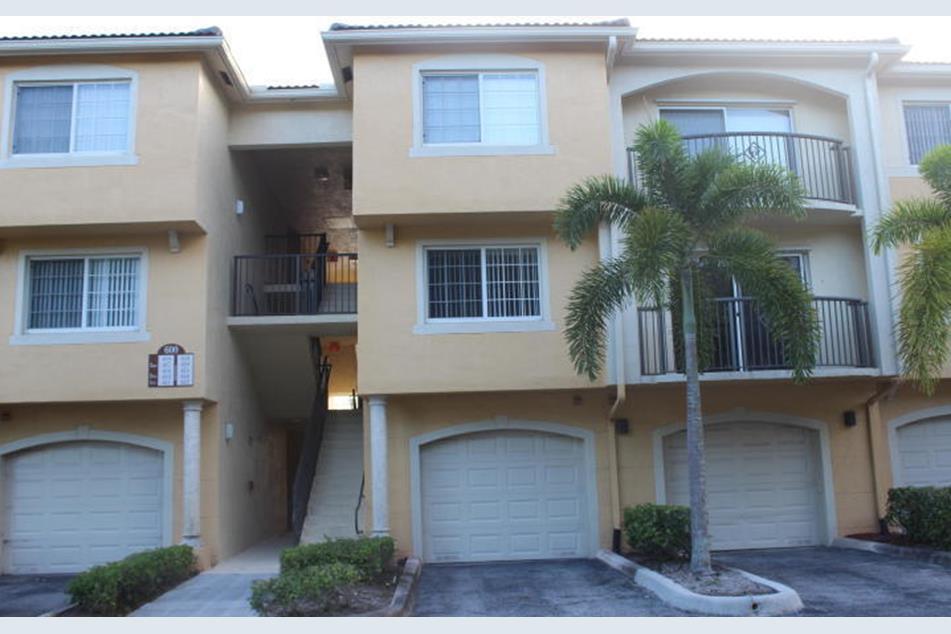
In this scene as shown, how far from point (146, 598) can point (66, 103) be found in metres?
7.92

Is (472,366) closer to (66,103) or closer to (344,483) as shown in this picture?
(344,483)

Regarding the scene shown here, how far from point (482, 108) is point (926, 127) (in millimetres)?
8023

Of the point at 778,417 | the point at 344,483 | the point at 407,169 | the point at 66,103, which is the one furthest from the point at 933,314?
the point at 66,103

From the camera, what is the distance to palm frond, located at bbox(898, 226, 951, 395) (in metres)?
12.1

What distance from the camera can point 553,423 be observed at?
1484 centimetres

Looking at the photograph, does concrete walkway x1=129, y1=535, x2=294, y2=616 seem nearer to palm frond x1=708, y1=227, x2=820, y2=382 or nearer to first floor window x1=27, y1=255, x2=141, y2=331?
first floor window x1=27, y1=255, x2=141, y2=331

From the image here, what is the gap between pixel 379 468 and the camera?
14.0 m

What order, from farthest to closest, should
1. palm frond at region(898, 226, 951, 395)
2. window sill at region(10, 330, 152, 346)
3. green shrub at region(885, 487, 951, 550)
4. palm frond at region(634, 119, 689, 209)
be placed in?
window sill at region(10, 330, 152, 346) → green shrub at region(885, 487, 951, 550) → palm frond at region(898, 226, 951, 395) → palm frond at region(634, 119, 689, 209)

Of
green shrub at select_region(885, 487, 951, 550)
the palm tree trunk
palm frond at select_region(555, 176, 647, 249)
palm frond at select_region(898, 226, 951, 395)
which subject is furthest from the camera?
green shrub at select_region(885, 487, 951, 550)

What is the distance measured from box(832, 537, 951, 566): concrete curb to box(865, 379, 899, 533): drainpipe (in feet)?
2.69

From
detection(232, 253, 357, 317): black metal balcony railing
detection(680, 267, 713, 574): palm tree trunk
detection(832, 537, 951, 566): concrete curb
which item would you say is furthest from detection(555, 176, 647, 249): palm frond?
detection(832, 537, 951, 566): concrete curb

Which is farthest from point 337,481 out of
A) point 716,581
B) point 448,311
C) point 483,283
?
point 716,581

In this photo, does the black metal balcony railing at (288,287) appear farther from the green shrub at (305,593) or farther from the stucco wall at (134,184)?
the green shrub at (305,593)

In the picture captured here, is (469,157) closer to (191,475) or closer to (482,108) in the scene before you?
(482,108)
